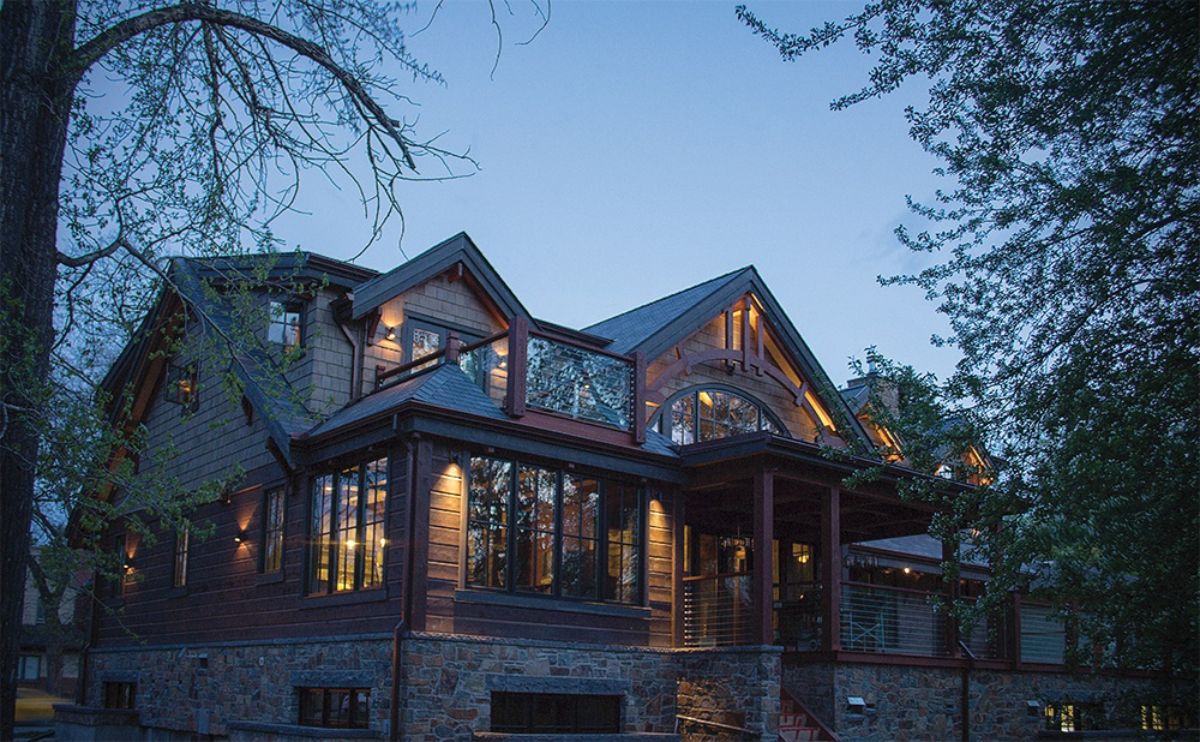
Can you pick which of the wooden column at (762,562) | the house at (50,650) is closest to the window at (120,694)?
the wooden column at (762,562)

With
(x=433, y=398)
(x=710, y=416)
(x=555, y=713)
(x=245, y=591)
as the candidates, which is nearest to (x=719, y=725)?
(x=555, y=713)

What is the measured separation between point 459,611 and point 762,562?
418 cm

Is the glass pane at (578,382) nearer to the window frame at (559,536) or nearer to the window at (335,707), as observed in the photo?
the window frame at (559,536)

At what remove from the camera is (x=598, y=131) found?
10.3 m

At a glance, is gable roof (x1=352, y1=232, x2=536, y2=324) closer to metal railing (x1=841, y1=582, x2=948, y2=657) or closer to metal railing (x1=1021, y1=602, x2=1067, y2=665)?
metal railing (x1=841, y1=582, x2=948, y2=657)

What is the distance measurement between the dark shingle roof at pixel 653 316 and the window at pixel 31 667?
3505 cm

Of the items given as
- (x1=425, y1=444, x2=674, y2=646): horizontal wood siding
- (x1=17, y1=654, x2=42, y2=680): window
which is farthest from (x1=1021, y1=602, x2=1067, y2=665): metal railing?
(x1=17, y1=654, x2=42, y2=680): window

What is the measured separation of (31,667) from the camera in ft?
154

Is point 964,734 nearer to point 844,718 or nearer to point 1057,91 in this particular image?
point 844,718

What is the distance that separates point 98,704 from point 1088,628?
59.6 feet

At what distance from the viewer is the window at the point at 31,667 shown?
151 ft

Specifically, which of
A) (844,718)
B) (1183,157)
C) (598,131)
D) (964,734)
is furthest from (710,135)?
(964,734)

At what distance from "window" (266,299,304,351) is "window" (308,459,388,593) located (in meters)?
2.63

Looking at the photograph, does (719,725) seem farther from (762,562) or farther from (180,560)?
(180,560)
